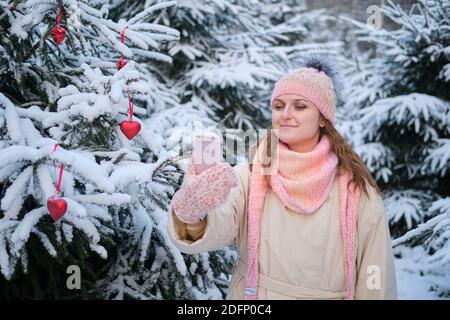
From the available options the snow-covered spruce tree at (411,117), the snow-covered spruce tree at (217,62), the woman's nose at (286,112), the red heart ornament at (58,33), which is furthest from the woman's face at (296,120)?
the snow-covered spruce tree at (411,117)

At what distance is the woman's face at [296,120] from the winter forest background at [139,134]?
23.4 inches

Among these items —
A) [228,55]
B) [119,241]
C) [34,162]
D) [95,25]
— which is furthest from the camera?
[228,55]

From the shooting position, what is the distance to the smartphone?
1.46m

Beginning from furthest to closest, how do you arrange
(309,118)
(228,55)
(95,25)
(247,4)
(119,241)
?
1. (247,4)
2. (228,55)
3. (119,241)
4. (95,25)
5. (309,118)

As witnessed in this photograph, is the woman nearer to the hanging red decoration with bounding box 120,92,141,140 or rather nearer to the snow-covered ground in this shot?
the hanging red decoration with bounding box 120,92,141,140

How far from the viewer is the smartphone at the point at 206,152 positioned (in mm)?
1465

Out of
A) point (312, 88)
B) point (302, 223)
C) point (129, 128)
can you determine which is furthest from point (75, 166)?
point (312, 88)

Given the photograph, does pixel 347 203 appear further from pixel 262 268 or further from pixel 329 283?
pixel 262 268

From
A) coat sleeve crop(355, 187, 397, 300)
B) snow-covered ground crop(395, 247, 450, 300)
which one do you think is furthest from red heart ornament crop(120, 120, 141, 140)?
snow-covered ground crop(395, 247, 450, 300)

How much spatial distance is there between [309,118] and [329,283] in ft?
2.53

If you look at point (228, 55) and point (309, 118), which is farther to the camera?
point (228, 55)

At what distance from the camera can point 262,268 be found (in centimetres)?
179

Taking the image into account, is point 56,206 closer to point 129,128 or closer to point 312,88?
point 129,128
